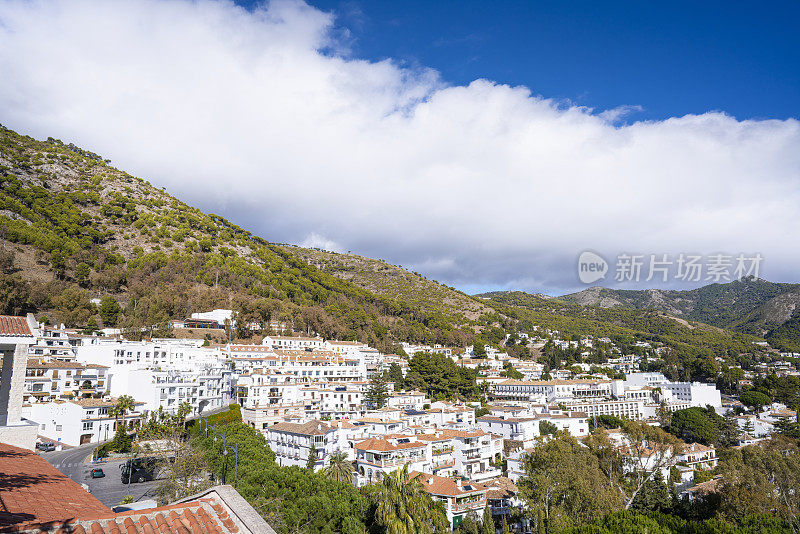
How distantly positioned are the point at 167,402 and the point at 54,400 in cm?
960

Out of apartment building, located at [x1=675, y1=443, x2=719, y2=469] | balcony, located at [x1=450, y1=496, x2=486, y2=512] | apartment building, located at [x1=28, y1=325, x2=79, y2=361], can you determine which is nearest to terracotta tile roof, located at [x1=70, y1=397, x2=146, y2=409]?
apartment building, located at [x1=28, y1=325, x2=79, y2=361]

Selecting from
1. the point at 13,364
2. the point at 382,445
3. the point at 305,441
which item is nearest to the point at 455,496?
the point at 382,445

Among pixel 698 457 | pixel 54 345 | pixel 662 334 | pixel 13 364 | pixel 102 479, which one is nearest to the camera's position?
pixel 13 364

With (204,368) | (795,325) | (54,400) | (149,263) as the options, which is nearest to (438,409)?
(204,368)

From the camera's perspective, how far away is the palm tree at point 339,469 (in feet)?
111

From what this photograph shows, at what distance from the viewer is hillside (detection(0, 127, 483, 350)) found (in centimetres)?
6825

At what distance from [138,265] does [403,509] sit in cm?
7470

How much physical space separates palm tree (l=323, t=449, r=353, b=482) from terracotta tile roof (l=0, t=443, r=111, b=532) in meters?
27.5

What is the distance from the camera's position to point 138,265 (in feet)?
267

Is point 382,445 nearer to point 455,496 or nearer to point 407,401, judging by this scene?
point 455,496

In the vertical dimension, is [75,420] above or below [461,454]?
above

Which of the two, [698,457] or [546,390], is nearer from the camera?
[698,457]

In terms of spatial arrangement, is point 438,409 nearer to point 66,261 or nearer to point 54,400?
point 54,400

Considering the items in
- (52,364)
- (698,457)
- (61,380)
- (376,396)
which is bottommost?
(698,457)
